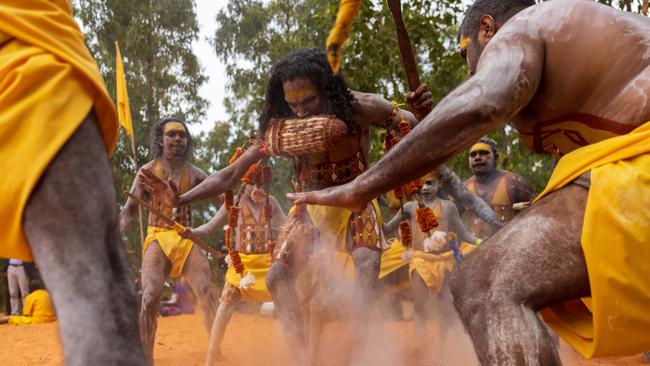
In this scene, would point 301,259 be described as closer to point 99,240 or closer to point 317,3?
point 99,240

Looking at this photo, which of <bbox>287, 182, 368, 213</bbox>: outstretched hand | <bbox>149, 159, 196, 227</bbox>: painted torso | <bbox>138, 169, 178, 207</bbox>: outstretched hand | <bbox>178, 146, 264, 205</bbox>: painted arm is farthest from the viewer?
<bbox>149, 159, 196, 227</bbox>: painted torso

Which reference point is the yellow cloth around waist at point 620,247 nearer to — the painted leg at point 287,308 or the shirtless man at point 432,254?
the painted leg at point 287,308

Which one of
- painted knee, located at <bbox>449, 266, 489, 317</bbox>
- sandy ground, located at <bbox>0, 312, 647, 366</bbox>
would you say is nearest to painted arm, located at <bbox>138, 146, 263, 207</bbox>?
sandy ground, located at <bbox>0, 312, 647, 366</bbox>

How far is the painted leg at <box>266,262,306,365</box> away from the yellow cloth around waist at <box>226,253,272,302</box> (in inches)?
62.9

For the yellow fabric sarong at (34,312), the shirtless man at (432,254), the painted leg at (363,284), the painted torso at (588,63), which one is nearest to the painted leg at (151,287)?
the painted leg at (363,284)

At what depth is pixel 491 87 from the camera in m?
2.33

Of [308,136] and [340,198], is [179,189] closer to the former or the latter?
[308,136]

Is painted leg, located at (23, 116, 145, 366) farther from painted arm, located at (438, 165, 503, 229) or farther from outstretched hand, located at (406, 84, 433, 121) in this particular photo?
painted arm, located at (438, 165, 503, 229)

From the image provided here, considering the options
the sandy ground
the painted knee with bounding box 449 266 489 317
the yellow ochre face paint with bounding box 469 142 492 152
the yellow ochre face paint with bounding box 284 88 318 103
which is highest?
the yellow ochre face paint with bounding box 469 142 492 152

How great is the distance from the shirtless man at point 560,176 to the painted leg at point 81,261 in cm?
112

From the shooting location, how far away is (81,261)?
1.50 m

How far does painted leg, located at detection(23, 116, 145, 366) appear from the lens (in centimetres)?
148

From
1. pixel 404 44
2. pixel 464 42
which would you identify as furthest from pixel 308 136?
pixel 464 42

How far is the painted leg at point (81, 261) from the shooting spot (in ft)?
4.84
